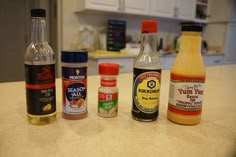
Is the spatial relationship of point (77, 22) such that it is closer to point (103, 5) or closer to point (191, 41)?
point (103, 5)

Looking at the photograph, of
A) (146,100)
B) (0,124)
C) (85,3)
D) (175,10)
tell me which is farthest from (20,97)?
(175,10)

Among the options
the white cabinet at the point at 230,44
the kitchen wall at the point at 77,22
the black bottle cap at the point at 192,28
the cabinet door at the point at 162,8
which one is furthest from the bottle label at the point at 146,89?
the white cabinet at the point at 230,44

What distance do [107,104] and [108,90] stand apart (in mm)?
35

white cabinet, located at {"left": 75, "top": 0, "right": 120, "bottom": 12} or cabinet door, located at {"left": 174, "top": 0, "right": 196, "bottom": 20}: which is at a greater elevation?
cabinet door, located at {"left": 174, "top": 0, "right": 196, "bottom": 20}

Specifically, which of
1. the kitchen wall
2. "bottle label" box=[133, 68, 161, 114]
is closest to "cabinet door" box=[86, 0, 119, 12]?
the kitchen wall

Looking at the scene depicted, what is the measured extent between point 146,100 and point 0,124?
0.32m

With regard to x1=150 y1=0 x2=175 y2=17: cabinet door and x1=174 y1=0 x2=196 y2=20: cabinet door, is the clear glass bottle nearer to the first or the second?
x1=150 y1=0 x2=175 y2=17: cabinet door

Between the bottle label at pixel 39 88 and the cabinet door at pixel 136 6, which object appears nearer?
the bottle label at pixel 39 88

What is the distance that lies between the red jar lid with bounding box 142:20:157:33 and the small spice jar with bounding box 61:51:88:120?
140 millimetres

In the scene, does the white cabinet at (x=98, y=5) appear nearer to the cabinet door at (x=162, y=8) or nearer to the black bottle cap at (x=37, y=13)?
the cabinet door at (x=162, y=8)

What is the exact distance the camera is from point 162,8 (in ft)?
8.94

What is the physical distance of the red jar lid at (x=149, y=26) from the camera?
0.43m

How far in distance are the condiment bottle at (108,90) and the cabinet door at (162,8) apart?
2.37 m

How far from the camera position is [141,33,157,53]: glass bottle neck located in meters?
0.46
